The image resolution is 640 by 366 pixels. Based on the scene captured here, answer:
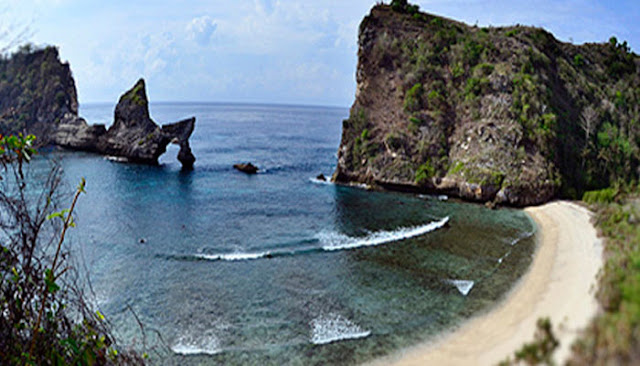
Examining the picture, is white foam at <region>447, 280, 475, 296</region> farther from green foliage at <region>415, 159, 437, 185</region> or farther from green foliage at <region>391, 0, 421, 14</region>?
green foliage at <region>391, 0, 421, 14</region>

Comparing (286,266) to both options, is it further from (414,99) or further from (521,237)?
(414,99)

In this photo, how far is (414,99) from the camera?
59000mm

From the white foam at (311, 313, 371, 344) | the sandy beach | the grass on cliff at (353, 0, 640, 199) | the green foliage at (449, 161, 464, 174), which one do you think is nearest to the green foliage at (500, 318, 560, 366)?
the sandy beach

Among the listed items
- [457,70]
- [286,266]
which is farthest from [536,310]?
[457,70]

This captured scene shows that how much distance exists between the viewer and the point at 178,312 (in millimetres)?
24250

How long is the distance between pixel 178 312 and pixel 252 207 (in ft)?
76.7

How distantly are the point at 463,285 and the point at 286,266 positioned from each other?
12738 mm

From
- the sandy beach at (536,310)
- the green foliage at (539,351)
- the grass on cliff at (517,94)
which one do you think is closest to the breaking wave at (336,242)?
the sandy beach at (536,310)

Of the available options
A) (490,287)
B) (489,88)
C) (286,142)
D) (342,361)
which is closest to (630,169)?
(489,88)

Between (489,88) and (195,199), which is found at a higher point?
(489,88)

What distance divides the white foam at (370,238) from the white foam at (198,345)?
14.7m

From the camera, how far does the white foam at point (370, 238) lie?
35.6 m

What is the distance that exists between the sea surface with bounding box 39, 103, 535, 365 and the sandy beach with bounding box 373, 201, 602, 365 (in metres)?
0.98

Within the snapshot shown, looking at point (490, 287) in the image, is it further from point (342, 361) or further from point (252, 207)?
point (252, 207)
